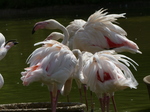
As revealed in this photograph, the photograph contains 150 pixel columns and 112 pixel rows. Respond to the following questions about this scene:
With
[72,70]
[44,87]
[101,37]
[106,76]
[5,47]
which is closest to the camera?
[106,76]

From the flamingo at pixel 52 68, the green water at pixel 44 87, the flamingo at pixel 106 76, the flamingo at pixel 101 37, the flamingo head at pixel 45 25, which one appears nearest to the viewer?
the flamingo at pixel 106 76

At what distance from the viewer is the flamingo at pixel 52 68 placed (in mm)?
5602

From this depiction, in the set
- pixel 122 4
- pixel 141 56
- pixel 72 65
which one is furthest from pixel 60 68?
pixel 122 4

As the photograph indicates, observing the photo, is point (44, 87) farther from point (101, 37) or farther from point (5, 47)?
point (5, 47)

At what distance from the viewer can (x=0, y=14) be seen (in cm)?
2886

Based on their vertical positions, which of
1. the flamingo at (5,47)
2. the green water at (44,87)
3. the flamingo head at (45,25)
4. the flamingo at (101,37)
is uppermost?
the flamingo head at (45,25)

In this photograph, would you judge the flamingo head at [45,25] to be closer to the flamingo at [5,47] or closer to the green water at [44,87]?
the flamingo at [5,47]

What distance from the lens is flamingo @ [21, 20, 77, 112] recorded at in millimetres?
5602

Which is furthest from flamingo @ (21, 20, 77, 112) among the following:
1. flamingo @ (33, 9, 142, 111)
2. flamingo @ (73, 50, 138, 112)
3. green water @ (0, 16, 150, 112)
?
flamingo @ (33, 9, 142, 111)

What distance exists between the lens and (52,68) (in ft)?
18.7

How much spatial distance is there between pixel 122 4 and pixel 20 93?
67.2ft

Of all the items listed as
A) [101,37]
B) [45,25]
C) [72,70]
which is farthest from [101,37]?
[72,70]

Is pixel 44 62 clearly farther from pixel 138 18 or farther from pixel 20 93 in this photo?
pixel 138 18

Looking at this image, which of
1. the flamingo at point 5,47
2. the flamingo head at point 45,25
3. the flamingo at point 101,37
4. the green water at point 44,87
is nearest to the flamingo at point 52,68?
the flamingo at point 5,47
